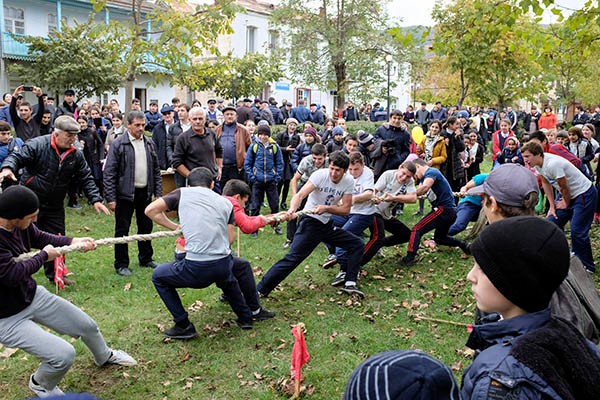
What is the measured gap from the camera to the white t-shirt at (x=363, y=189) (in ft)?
26.3

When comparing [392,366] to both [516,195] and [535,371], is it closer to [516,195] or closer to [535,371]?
[535,371]

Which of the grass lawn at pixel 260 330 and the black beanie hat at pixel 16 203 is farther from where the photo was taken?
the grass lawn at pixel 260 330

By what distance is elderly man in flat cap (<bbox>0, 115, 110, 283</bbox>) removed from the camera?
6934 millimetres

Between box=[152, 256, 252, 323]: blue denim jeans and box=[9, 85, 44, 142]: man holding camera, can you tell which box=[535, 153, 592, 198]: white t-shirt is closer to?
box=[152, 256, 252, 323]: blue denim jeans

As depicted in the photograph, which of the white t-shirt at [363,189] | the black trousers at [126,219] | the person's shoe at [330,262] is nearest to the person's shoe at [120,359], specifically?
the black trousers at [126,219]

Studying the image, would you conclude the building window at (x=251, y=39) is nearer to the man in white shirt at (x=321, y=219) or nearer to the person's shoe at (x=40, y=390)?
the man in white shirt at (x=321, y=219)

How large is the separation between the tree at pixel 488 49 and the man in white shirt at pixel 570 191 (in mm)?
2265

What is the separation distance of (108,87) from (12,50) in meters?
6.24

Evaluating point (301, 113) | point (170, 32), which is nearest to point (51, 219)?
point (170, 32)

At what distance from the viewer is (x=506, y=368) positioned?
1739 mm

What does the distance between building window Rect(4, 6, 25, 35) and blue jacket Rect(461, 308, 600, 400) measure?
33.0m

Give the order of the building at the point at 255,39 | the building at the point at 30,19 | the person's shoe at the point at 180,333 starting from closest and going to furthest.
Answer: the person's shoe at the point at 180,333 → the building at the point at 30,19 → the building at the point at 255,39

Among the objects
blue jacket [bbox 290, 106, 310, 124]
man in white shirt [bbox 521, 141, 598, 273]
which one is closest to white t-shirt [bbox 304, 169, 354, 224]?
man in white shirt [bbox 521, 141, 598, 273]

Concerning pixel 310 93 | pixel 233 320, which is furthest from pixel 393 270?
pixel 310 93
